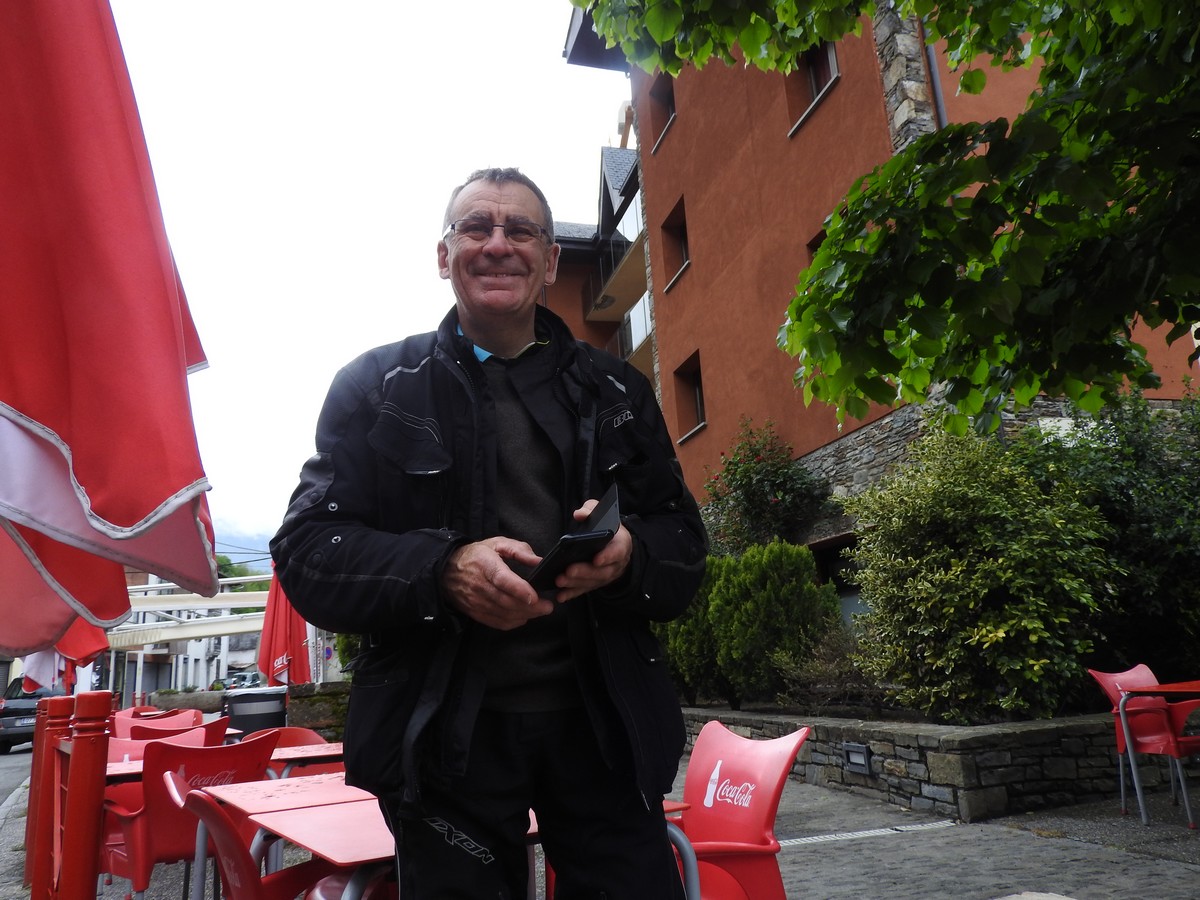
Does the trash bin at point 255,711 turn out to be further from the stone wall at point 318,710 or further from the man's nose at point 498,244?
the man's nose at point 498,244

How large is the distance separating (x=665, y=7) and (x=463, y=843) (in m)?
3.20

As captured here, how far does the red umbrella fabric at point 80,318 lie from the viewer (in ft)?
4.26

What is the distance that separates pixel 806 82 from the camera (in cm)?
1184

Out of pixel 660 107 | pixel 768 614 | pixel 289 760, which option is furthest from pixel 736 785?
pixel 660 107

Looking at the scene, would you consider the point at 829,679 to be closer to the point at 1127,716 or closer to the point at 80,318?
the point at 1127,716

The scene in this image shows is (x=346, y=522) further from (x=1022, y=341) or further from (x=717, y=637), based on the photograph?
(x=717, y=637)

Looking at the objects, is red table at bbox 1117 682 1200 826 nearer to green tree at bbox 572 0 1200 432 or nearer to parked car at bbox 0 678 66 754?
green tree at bbox 572 0 1200 432

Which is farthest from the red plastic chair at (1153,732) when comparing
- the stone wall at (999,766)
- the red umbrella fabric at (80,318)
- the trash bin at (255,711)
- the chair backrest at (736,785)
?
the trash bin at (255,711)

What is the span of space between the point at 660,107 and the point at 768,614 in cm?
1150

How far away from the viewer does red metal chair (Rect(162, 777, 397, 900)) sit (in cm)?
209

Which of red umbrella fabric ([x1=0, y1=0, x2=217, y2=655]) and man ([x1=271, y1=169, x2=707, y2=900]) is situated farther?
man ([x1=271, y1=169, x2=707, y2=900])

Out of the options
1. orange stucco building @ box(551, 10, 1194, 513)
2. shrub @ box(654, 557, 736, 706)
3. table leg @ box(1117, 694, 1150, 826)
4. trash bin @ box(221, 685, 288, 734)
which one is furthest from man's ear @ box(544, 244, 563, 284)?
shrub @ box(654, 557, 736, 706)

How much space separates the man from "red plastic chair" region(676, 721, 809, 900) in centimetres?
80

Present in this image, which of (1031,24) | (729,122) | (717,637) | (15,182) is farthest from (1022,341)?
(729,122)
